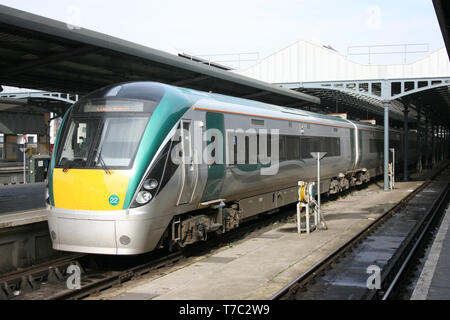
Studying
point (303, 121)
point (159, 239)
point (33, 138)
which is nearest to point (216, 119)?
point (159, 239)

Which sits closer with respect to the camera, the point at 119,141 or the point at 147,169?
the point at 147,169

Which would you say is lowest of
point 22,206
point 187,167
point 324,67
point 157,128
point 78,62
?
point 22,206

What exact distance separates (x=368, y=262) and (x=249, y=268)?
2.49 meters

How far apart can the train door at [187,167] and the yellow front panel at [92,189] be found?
4.39 ft

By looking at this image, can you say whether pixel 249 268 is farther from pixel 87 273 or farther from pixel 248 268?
pixel 87 273

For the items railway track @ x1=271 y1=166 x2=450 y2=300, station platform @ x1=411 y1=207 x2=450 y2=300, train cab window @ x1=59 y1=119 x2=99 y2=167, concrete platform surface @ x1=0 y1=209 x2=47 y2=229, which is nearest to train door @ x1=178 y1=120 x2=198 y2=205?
train cab window @ x1=59 y1=119 x2=99 y2=167

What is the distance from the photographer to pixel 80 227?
7.87 m

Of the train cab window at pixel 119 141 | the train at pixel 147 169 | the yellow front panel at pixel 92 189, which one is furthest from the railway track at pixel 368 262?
the train cab window at pixel 119 141

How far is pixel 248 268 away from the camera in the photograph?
348 inches

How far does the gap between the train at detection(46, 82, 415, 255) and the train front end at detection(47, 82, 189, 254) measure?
2 centimetres

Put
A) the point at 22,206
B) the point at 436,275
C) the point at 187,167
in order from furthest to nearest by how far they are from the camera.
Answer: the point at 22,206 → the point at 187,167 → the point at 436,275

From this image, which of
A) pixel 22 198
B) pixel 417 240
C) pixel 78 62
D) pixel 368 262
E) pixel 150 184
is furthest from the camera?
pixel 22 198

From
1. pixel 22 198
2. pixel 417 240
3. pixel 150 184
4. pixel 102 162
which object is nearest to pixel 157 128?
pixel 150 184

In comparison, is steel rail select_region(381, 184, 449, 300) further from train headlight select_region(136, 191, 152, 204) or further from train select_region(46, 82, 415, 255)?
train headlight select_region(136, 191, 152, 204)
